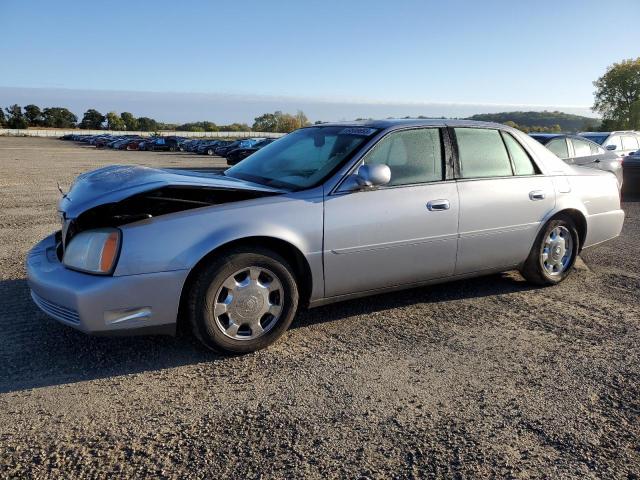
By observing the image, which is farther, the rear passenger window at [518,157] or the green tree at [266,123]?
the green tree at [266,123]

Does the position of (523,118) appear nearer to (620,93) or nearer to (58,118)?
(620,93)

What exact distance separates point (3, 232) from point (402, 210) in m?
5.78

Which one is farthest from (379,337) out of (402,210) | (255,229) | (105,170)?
(105,170)

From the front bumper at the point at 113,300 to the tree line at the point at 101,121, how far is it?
107 m

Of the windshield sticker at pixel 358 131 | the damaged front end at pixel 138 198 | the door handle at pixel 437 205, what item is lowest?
the door handle at pixel 437 205

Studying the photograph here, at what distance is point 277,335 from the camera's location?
11.6 feet

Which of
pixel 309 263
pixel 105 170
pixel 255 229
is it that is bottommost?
pixel 309 263

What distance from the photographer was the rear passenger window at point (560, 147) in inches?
422

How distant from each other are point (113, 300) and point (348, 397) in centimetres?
140

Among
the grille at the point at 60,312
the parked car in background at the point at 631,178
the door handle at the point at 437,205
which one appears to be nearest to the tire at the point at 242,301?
the grille at the point at 60,312

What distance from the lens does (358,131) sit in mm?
4199

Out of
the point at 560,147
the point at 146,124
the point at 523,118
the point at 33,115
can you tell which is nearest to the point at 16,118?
the point at 33,115

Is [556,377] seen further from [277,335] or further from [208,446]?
[208,446]

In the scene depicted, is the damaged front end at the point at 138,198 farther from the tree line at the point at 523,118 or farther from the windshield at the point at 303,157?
the tree line at the point at 523,118
